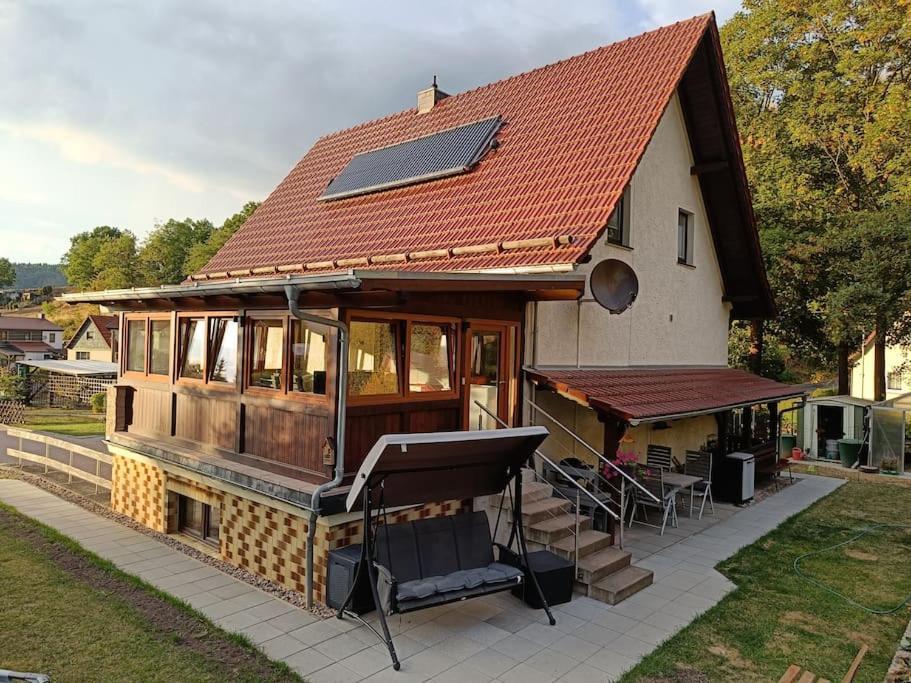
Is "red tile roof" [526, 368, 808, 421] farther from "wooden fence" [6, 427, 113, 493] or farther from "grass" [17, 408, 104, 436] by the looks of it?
"grass" [17, 408, 104, 436]

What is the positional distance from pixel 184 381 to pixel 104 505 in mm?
3653

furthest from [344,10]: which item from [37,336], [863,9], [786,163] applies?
[37,336]

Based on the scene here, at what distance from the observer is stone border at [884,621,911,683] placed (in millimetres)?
5180

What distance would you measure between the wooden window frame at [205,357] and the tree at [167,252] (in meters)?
66.2

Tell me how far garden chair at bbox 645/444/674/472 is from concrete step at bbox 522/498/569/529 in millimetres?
3952

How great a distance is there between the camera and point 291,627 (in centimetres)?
625

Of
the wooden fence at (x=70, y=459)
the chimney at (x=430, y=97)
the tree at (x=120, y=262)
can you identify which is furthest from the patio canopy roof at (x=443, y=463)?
the tree at (x=120, y=262)

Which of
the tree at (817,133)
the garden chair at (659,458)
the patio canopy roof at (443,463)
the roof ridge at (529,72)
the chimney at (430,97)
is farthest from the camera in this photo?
the tree at (817,133)

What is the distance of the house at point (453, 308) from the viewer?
723cm

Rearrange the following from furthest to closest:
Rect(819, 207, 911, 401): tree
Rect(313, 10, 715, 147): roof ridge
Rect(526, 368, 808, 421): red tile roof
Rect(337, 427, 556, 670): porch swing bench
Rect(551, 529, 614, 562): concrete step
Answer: Rect(819, 207, 911, 401): tree → Rect(313, 10, 715, 147): roof ridge → Rect(526, 368, 808, 421): red tile roof → Rect(551, 529, 614, 562): concrete step → Rect(337, 427, 556, 670): porch swing bench

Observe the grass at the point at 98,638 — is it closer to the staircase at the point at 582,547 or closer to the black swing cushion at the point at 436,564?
the black swing cushion at the point at 436,564

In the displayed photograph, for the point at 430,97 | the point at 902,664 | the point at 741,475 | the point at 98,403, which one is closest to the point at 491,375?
the point at 902,664

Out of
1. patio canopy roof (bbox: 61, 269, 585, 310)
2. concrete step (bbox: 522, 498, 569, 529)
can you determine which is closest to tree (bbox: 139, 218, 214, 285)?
patio canopy roof (bbox: 61, 269, 585, 310)

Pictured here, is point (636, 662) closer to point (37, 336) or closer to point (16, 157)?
point (16, 157)
